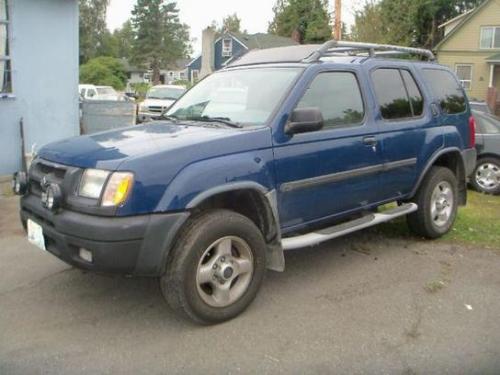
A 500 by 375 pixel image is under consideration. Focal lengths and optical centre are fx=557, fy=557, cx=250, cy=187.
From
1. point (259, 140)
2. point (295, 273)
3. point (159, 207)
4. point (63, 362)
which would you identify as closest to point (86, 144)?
point (159, 207)

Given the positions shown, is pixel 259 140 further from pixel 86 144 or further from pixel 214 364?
pixel 214 364

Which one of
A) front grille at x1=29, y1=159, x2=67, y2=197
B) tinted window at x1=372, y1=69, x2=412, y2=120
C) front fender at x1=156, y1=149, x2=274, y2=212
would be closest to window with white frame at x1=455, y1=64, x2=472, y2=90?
tinted window at x1=372, y1=69, x2=412, y2=120

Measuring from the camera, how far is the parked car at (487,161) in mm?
9812

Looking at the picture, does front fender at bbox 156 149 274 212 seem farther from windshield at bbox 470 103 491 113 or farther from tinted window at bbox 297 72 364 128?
windshield at bbox 470 103 491 113

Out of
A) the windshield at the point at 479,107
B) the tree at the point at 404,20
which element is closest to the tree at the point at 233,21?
the tree at the point at 404,20

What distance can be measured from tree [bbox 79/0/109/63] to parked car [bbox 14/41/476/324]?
7315 centimetres

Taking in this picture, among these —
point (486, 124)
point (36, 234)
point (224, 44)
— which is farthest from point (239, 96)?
point (224, 44)

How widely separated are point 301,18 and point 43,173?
5953 cm

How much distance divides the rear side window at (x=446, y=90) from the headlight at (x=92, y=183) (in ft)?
12.7

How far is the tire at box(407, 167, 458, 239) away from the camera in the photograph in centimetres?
595

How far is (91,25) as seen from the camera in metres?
73.5

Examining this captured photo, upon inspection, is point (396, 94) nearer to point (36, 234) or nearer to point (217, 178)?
point (217, 178)

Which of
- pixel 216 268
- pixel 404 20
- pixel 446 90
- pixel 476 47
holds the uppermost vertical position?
pixel 404 20

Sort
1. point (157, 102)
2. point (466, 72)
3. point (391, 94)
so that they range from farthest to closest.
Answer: point (466, 72) < point (157, 102) < point (391, 94)
